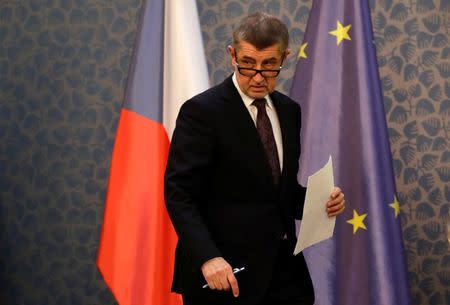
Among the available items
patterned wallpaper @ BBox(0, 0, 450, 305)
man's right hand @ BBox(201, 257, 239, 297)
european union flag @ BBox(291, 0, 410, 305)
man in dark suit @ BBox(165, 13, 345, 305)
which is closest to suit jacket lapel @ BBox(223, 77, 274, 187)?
man in dark suit @ BBox(165, 13, 345, 305)

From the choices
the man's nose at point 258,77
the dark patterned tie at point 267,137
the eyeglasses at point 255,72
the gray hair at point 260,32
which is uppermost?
the gray hair at point 260,32

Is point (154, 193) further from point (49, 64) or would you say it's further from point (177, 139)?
point (49, 64)

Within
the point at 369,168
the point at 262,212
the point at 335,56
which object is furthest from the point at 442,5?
the point at 262,212

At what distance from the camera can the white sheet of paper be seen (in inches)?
61.6

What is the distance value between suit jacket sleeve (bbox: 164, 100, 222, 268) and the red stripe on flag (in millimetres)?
999

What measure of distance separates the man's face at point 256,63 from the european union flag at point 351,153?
0.94m

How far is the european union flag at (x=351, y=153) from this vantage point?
2.49m

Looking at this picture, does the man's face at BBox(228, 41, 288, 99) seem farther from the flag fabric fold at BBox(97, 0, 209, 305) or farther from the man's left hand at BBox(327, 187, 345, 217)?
the flag fabric fold at BBox(97, 0, 209, 305)

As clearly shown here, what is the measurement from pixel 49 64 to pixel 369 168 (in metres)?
1.80

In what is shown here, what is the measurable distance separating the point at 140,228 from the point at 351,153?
87 centimetres

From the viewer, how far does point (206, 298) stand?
5.24ft

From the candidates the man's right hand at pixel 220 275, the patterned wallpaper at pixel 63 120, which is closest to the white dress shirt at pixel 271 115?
the man's right hand at pixel 220 275

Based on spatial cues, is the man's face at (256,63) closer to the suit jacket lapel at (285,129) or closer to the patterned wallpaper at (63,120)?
the suit jacket lapel at (285,129)

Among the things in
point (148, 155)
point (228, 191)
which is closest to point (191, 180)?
point (228, 191)
